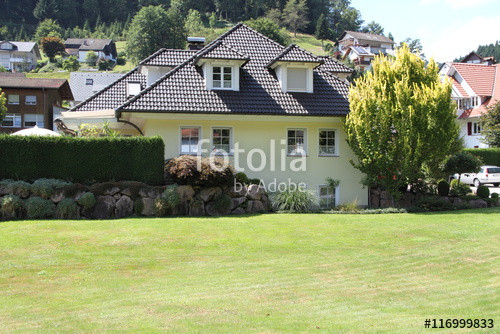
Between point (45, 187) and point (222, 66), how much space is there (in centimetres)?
973

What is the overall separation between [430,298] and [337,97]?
16216 millimetres

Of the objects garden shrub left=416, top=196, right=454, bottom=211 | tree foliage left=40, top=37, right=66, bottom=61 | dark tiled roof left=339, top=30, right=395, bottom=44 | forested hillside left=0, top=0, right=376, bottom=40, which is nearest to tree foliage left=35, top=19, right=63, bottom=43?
forested hillside left=0, top=0, right=376, bottom=40

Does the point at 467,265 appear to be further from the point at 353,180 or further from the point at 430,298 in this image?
the point at 353,180

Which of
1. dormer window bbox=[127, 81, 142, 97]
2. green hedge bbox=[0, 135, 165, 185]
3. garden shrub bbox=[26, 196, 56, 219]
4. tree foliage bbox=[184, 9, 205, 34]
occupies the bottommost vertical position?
garden shrub bbox=[26, 196, 56, 219]

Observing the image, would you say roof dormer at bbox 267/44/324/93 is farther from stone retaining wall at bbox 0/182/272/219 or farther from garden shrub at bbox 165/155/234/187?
stone retaining wall at bbox 0/182/272/219

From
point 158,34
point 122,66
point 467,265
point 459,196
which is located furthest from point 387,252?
point 122,66

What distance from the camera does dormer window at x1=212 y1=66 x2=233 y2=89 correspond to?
2356 cm

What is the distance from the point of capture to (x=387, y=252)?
42.1ft

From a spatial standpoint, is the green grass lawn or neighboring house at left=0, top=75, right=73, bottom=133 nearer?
the green grass lawn

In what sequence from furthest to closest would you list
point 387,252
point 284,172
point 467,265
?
point 284,172 → point 387,252 → point 467,265

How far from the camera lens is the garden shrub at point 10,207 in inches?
690

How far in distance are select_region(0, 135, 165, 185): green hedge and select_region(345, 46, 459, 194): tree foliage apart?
8.46 meters

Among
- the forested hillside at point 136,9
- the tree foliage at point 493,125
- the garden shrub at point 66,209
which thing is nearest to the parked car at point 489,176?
the tree foliage at point 493,125

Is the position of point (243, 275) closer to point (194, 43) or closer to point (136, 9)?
point (194, 43)
